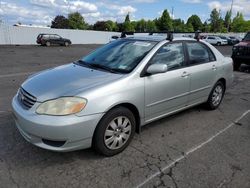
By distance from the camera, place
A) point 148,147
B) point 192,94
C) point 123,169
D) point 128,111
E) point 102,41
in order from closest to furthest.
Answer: point 123,169 < point 128,111 < point 148,147 < point 192,94 < point 102,41

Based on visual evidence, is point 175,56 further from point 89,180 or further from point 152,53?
point 89,180

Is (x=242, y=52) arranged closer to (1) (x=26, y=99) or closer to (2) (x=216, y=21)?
(1) (x=26, y=99)

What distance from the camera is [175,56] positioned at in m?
4.29

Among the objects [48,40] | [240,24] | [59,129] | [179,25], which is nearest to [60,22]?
[179,25]

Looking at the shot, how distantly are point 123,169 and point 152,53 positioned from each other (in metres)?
1.81

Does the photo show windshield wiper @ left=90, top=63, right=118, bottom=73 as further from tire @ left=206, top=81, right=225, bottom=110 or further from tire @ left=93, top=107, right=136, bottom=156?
tire @ left=206, top=81, right=225, bottom=110

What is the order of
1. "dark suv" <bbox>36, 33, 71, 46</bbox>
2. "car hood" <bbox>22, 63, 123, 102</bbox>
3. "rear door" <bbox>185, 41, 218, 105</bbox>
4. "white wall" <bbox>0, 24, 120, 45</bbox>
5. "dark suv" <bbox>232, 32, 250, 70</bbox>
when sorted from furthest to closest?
"white wall" <bbox>0, 24, 120, 45</bbox>, "dark suv" <bbox>36, 33, 71, 46</bbox>, "dark suv" <bbox>232, 32, 250, 70</bbox>, "rear door" <bbox>185, 41, 218, 105</bbox>, "car hood" <bbox>22, 63, 123, 102</bbox>

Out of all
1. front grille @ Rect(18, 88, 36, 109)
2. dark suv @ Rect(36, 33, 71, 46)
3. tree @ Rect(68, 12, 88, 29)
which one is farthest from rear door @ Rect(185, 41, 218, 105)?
tree @ Rect(68, 12, 88, 29)

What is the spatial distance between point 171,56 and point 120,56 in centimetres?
89

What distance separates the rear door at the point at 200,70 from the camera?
15.0ft

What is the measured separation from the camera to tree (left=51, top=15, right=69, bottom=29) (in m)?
75.2

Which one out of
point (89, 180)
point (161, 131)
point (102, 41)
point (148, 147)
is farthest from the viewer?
point (102, 41)

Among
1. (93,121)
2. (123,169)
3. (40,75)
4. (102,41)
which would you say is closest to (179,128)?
(123,169)

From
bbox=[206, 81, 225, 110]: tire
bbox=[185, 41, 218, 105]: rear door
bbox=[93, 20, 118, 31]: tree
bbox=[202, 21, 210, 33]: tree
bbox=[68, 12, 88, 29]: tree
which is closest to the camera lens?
bbox=[185, 41, 218, 105]: rear door
